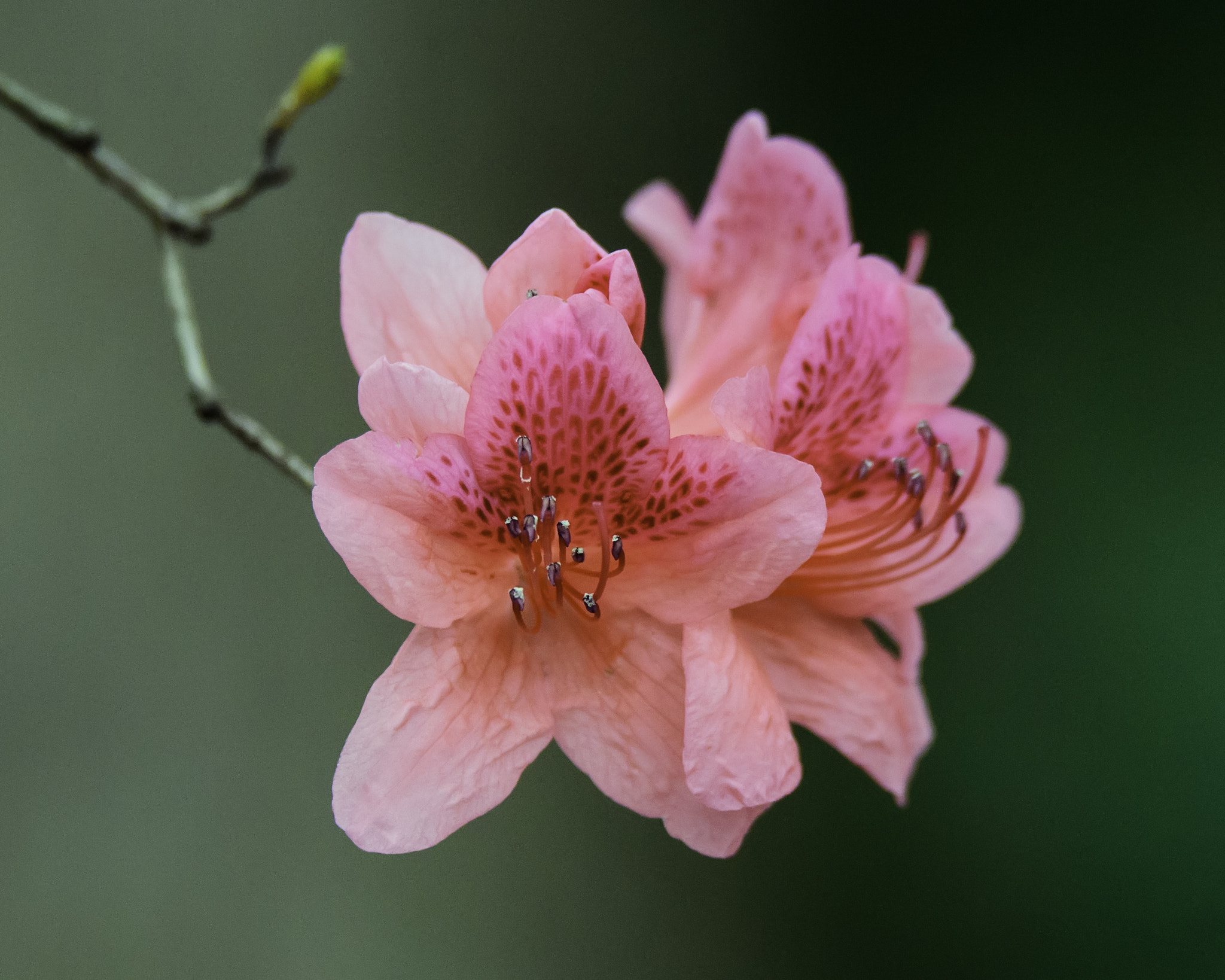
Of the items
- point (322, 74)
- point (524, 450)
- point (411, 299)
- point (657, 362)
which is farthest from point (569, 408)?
point (657, 362)

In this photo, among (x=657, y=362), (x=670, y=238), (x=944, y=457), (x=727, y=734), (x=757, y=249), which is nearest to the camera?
(x=727, y=734)

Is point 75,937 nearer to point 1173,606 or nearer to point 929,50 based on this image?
point 1173,606

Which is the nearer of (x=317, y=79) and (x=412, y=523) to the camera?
(x=412, y=523)

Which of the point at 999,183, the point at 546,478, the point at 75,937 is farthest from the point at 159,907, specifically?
the point at 999,183

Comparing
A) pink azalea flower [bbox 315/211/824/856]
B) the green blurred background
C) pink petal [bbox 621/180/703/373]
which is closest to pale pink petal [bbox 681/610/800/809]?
pink azalea flower [bbox 315/211/824/856]

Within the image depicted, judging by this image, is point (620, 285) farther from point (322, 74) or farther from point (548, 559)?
point (322, 74)

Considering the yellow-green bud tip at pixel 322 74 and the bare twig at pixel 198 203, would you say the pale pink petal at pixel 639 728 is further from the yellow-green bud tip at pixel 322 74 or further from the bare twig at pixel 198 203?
the yellow-green bud tip at pixel 322 74

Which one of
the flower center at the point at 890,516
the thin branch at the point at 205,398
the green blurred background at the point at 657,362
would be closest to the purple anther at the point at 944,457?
the flower center at the point at 890,516
